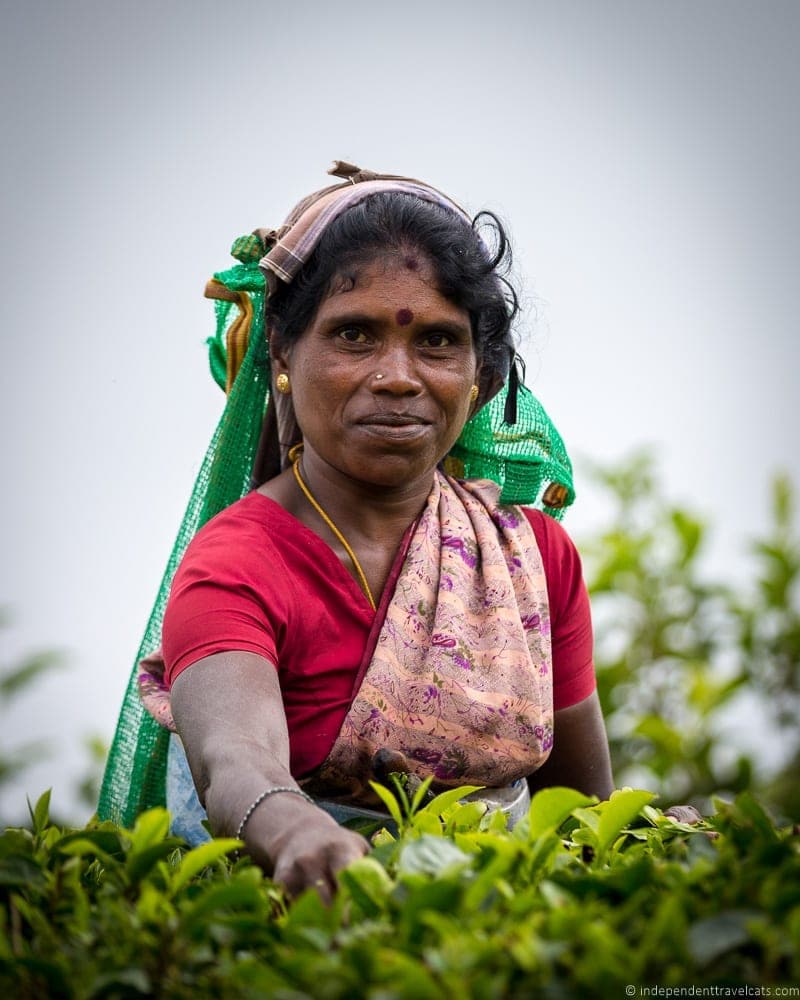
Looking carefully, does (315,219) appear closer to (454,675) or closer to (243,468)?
(243,468)

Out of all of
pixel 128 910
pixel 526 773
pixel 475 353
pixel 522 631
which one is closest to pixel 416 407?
pixel 475 353

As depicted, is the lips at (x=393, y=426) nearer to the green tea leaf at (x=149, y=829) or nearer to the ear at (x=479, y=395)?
the ear at (x=479, y=395)

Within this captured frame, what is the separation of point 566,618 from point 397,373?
709 millimetres

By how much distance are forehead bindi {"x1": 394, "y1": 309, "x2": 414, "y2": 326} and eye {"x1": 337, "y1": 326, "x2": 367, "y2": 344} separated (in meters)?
0.08

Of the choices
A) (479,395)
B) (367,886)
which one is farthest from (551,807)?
(479,395)

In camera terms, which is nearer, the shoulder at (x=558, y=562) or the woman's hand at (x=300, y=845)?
the woman's hand at (x=300, y=845)

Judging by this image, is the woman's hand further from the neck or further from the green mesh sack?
the green mesh sack

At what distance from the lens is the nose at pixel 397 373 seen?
2408mm

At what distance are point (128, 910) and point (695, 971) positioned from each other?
0.59 m

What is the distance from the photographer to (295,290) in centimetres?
258

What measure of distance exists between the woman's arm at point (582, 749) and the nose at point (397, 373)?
0.82 m

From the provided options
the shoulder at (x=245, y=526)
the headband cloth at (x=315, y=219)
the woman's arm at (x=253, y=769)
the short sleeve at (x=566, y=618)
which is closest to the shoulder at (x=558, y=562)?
the short sleeve at (x=566, y=618)

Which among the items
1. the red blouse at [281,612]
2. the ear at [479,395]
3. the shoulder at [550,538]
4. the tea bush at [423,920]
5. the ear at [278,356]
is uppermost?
the ear at [278,356]

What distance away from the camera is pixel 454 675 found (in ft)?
7.72
